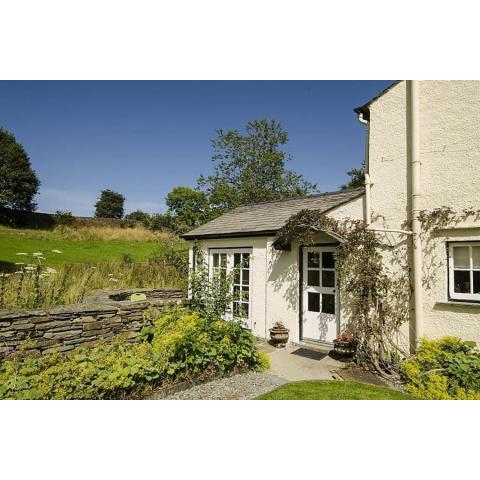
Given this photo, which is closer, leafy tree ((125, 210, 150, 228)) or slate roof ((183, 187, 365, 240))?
slate roof ((183, 187, 365, 240))

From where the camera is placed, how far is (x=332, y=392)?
15.1 ft

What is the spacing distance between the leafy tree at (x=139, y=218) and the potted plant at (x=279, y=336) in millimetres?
8826

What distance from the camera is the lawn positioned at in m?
7.53

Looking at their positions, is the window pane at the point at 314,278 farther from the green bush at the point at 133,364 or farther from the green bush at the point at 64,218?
the green bush at the point at 64,218

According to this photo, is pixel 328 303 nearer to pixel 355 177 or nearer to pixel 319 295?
pixel 319 295

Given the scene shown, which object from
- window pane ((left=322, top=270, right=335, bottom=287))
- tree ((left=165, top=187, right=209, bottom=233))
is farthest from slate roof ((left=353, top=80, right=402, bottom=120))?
tree ((left=165, top=187, right=209, bottom=233))

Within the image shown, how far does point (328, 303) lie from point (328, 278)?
0.64 m

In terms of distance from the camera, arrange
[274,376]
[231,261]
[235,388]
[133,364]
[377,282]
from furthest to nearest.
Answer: [231,261] → [377,282] → [274,376] → [235,388] → [133,364]

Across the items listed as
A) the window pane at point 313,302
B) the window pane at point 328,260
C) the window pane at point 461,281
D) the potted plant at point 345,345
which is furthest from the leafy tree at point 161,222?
the window pane at point 461,281

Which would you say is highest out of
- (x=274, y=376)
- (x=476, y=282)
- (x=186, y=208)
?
(x=186, y=208)

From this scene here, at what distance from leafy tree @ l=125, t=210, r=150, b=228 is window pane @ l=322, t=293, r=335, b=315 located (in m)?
9.47

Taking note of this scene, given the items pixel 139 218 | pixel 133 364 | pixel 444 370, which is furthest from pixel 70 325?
pixel 139 218

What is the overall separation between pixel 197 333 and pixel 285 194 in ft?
65.4

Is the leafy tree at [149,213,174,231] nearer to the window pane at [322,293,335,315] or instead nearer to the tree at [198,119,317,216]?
the window pane at [322,293,335,315]
